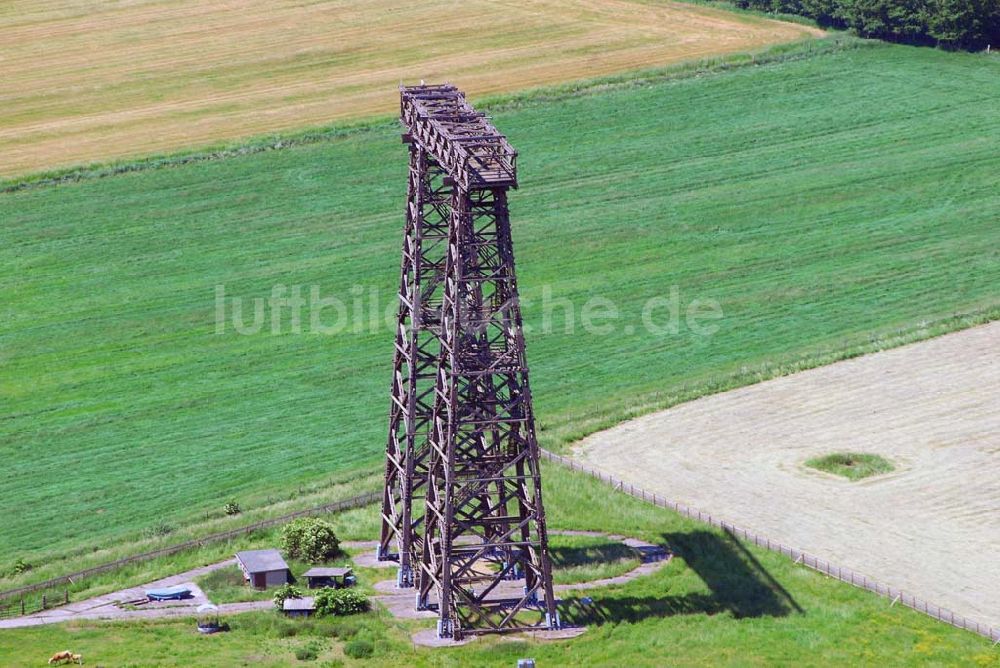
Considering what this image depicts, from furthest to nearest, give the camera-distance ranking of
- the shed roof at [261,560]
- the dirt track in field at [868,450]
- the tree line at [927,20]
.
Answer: the tree line at [927,20] → the dirt track in field at [868,450] → the shed roof at [261,560]

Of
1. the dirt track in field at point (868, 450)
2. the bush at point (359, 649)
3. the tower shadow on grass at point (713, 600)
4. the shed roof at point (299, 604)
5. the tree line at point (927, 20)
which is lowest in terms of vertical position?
the dirt track in field at point (868, 450)

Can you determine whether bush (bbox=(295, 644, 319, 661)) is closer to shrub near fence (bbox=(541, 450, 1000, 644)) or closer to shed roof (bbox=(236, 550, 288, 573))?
shed roof (bbox=(236, 550, 288, 573))

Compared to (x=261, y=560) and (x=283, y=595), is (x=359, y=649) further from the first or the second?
(x=261, y=560)

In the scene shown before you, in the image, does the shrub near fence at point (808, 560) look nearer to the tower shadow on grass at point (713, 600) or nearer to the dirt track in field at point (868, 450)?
the dirt track in field at point (868, 450)

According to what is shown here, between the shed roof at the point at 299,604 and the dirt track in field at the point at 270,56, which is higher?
the dirt track in field at the point at 270,56

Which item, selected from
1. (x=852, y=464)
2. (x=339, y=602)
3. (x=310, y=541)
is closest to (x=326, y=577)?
(x=310, y=541)

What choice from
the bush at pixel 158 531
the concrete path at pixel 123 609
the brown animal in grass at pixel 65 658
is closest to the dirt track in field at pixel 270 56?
the bush at pixel 158 531
